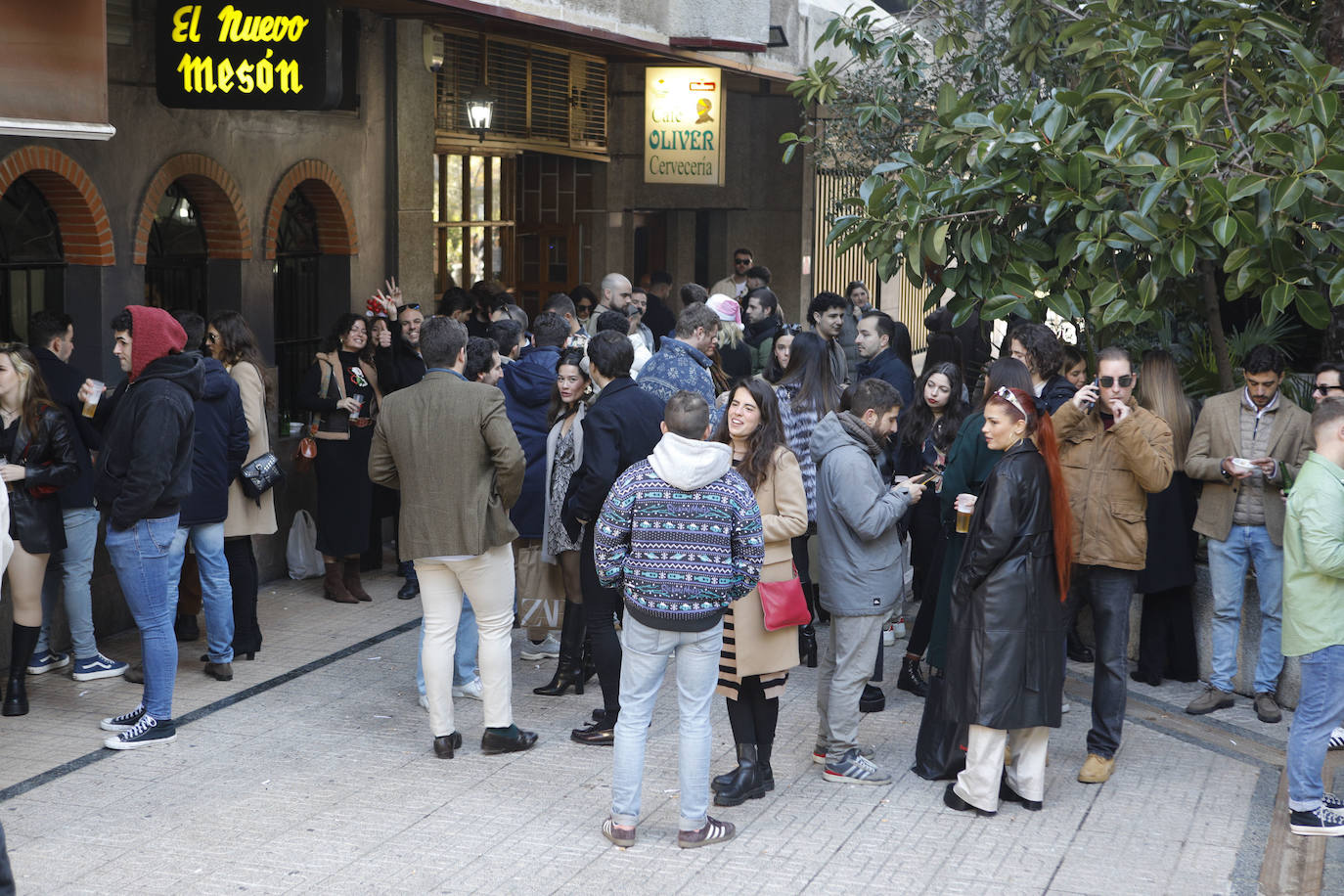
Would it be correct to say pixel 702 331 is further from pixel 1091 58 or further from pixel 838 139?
pixel 838 139

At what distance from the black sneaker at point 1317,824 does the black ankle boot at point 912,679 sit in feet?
7.55

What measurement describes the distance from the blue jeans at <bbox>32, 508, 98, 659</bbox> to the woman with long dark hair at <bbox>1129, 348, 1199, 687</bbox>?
5662 mm

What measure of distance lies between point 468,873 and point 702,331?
371 cm

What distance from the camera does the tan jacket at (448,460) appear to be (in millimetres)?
6734

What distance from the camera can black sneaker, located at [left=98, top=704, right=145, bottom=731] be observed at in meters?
7.11

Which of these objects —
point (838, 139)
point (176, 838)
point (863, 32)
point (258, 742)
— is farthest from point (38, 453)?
point (838, 139)

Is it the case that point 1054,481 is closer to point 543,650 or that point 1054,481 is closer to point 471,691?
point 471,691

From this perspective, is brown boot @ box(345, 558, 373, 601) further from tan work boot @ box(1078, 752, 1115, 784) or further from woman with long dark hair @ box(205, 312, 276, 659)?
tan work boot @ box(1078, 752, 1115, 784)

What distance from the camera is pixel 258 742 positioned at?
7.16 metres

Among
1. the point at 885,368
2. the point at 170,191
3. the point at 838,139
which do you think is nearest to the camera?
the point at 885,368

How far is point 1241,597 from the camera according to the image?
8.00 m

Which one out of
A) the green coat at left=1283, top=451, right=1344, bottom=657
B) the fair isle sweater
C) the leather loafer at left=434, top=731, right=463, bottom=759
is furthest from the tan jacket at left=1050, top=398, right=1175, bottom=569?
the leather loafer at left=434, top=731, right=463, bottom=759

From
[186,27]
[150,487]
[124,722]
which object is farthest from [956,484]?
[186,27]

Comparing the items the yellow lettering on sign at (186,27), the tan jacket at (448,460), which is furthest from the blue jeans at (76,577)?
the yellow lettering on sign at (186,27)
